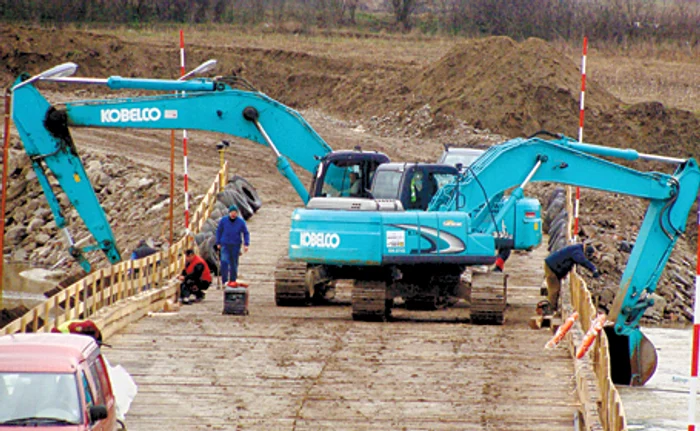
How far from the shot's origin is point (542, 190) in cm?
4000

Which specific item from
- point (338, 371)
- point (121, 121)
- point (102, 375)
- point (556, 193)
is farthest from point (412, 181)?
point (556, 193)

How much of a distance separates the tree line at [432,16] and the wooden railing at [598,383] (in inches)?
1921

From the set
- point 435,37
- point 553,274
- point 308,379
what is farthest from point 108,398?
point 435,37

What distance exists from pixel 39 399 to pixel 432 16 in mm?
65697

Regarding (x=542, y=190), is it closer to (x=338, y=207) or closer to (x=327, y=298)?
(x=327, y=298)

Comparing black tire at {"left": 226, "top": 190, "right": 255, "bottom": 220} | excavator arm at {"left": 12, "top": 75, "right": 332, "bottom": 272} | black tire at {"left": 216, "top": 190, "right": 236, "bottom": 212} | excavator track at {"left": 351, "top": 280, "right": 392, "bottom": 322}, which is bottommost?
black tire at {"left": 226, "top": 190, "right": 255, "bottom": 220}

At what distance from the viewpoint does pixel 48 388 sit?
11195 millimetres

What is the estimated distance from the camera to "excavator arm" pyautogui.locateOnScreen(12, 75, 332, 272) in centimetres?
2156

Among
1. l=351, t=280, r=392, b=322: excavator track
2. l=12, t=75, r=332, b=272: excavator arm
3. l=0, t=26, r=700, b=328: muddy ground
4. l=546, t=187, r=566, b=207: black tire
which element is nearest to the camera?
l=351, t=280, r=392, b=322: excavator track

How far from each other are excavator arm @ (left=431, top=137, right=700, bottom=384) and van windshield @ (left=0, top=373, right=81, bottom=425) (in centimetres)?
1100

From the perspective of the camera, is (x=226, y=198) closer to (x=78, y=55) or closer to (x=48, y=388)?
(x=48, y=388)

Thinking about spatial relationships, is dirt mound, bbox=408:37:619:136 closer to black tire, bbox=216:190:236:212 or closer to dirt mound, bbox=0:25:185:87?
dirt mound, bbox=0:25:185:87

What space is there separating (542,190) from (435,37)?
98.4ft

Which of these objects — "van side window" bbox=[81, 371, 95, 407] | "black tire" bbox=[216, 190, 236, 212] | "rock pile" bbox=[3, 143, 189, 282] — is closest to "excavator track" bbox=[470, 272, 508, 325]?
"van side window" bbox=[81, 371, 95, 407]
